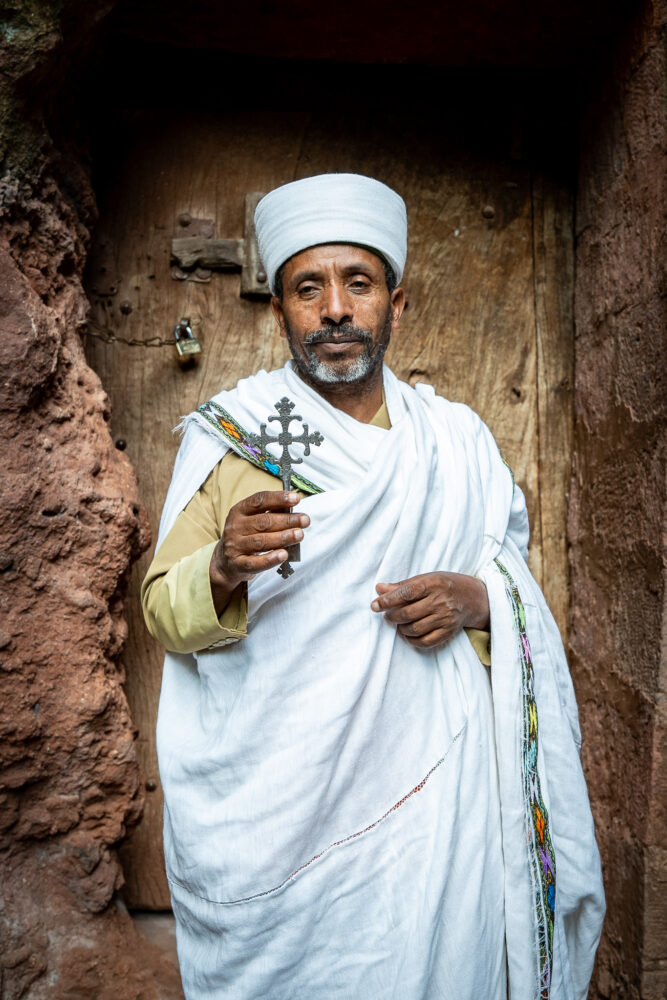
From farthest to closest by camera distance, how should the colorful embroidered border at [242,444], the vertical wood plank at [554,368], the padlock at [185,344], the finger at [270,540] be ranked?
the vertical wood plank at [554,368] < the padlock at [185,344] < the colorful embroidered border at [242,444] < the finger at [270,540]

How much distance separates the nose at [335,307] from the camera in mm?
1829

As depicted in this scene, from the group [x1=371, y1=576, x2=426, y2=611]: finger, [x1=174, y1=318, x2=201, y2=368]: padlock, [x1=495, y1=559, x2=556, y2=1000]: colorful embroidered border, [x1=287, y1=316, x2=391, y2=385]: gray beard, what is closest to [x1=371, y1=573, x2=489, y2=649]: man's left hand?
[x1=371, y1=576, x2=426, y2=611]: finger

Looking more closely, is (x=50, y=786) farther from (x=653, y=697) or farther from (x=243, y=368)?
(x=653, y=697)

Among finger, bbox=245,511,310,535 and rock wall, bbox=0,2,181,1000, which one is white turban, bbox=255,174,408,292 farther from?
finger, bbox=245,511,310,535

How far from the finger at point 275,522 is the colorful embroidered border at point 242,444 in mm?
318

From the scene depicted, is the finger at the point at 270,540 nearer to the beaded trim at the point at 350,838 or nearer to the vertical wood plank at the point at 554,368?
the beaded trim at the point at 350,838

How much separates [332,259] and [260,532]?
2.36 ft

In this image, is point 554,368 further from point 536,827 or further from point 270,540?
point 270,540

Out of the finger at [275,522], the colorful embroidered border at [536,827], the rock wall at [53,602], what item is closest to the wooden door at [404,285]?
the rock wall at [53,602]

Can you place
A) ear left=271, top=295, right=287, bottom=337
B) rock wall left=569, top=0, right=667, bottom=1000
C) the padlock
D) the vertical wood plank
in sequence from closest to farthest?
ear left=271, top=295, right=287, bottom=337
rock wall left=569, top=0, right=667, bottom=1000
the padlock
the vertical wood plank

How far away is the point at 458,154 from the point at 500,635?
1503mm

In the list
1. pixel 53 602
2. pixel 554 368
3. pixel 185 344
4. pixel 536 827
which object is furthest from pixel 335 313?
pixel 536 827

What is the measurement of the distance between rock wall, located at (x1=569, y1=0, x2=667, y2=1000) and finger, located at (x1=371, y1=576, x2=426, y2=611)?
686 mm

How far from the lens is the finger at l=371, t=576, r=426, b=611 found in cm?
168
